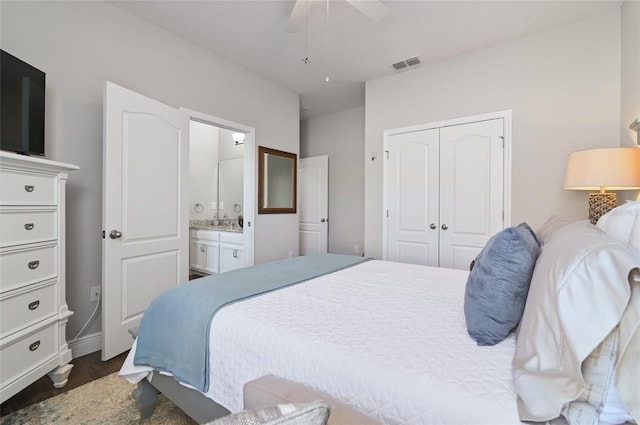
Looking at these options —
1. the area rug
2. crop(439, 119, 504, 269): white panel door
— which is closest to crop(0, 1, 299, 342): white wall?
the area rug

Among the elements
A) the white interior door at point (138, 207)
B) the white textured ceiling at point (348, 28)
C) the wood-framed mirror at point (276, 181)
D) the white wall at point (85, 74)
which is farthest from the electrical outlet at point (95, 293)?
the white textured ceiling at point (348, 28)

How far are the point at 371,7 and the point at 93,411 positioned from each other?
306 centimetres

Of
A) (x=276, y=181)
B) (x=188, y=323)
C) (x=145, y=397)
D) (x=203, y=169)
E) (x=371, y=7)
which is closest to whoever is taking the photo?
(x=188, y=323)

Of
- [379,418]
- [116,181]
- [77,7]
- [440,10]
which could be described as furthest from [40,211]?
[440,10]

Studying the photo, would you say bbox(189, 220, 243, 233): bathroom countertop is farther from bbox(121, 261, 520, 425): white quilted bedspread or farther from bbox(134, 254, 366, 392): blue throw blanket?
bbox(121, 261, 520, 425): white quilted bedspread

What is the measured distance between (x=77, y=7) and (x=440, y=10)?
2902mm

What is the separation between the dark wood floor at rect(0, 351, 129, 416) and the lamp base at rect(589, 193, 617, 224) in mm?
3660

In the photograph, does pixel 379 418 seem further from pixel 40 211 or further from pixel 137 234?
pixel 137 234

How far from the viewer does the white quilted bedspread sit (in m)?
0.80

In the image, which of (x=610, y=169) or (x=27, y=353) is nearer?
(x=27, y=353)

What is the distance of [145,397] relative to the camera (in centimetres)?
153

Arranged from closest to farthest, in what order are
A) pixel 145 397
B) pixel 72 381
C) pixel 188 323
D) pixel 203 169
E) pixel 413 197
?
1. pixel 188 323
2. pixel 145 397
3. pixel 72 381
4. pixel 413 197
5. pixel 203 169

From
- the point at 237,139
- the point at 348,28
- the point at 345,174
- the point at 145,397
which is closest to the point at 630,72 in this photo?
the point at 348,28

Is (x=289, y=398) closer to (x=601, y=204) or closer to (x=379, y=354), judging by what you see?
(x=379, y=354)
